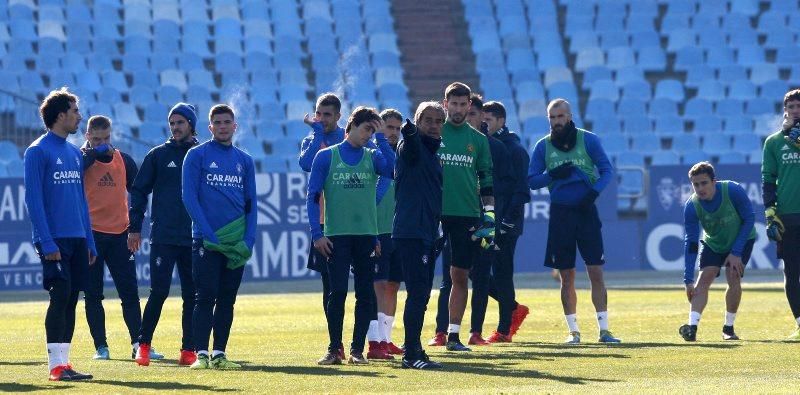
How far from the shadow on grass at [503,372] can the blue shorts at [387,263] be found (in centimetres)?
139

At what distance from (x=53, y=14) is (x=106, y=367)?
23.3 metres

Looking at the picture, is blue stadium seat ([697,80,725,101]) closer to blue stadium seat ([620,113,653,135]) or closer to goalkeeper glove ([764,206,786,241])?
blue stadium seat ([620,113,653,135])

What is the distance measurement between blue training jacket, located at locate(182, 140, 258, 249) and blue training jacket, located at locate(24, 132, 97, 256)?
77cm

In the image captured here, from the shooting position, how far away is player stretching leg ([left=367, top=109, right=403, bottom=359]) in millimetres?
12634

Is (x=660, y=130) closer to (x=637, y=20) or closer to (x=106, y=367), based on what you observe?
(x=637, y=20)

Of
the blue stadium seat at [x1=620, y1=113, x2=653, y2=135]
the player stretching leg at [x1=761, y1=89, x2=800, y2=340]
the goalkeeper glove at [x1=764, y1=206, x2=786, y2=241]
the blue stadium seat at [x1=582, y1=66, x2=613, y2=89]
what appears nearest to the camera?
the goalkeeper glove at [x1=764, y1=206, x2=786, y2=241]

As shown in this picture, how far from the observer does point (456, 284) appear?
522 inches

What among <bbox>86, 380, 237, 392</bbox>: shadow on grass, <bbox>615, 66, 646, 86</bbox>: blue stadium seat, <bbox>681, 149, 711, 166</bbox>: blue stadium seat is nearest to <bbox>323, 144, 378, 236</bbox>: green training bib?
<bbox>86, 380, 237, 392</bbox>: shadow on grass

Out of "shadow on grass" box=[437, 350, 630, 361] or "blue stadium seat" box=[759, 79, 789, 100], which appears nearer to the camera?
"shadow on grass" box=[437, 350, 630, 361]

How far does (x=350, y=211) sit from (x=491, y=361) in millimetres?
1604

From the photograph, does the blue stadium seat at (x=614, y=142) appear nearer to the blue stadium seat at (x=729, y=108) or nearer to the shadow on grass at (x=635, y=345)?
the blue stadium seat at (x=729, y=108)

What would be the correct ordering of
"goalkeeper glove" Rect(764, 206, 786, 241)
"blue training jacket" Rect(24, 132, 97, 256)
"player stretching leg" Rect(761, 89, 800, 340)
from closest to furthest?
"blue training jacket" Rect(24, 132, 97, 256) < "goalkeeper glove" Rect(764, 206, 786, 241) < "player stretching leg" Rect(761, 89, 800, 340)

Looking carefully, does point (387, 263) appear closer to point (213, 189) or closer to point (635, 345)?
point (213, 189)

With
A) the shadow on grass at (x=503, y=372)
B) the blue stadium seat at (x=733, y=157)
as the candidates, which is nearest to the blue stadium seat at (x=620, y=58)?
the blue stadium seat at (x=733, y=157)
